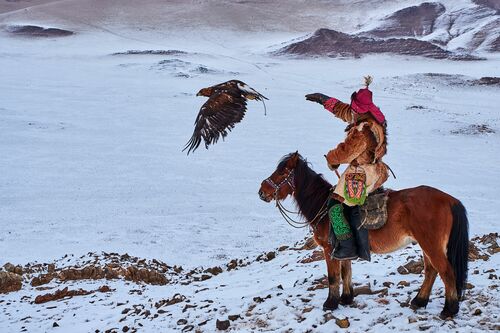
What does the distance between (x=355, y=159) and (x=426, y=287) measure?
1754 millimetres

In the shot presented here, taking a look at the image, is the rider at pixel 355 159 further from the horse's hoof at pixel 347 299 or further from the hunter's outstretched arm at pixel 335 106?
the horse's hoof at pixel 347 299

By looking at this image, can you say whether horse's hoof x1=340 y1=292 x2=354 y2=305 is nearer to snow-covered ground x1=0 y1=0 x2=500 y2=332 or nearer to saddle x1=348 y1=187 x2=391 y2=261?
snow-covered ground x1=0 y1=0 x2=500 y2=332

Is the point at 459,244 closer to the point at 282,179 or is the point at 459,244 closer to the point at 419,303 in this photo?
the point at 419,303

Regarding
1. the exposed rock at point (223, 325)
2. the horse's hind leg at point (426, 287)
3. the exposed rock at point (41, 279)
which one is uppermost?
the horse's hind leg at point (426, 287)

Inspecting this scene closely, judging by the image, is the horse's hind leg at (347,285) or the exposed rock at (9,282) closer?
the horse's hind leg at (347,285)

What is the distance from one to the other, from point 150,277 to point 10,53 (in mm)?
51138

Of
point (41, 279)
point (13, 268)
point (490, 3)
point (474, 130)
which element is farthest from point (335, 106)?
point (490, 3)

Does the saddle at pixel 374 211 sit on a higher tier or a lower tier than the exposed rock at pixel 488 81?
lower

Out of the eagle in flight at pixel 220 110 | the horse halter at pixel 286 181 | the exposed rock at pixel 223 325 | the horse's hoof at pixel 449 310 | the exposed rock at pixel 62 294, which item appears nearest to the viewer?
the eagle in flight at pixel 220 110

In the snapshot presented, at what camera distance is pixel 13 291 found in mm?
9469

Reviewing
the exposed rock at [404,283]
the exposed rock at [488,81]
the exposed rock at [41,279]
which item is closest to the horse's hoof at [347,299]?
the exposed rock at [404,283]

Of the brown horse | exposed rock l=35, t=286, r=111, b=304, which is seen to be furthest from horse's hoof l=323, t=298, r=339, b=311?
exposed rock l=35, t=286, r=111, b=304

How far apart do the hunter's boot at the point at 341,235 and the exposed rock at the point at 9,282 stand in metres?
6.99

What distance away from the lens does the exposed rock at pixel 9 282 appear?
9.55m
